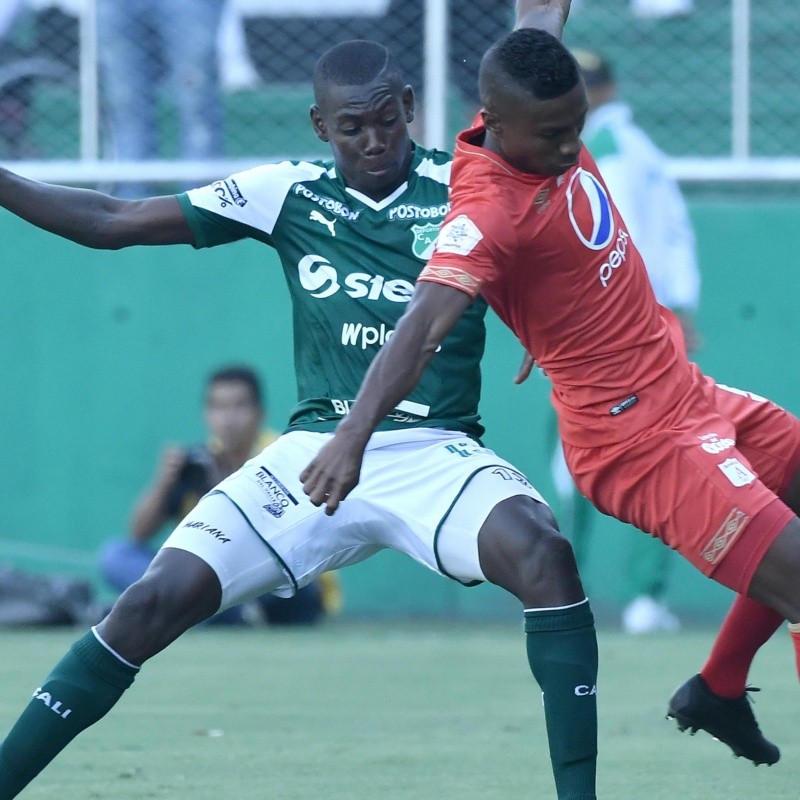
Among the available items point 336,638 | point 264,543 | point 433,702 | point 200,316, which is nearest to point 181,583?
point 264,543

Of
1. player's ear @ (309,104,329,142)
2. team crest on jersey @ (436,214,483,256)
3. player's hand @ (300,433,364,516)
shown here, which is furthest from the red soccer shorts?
player's ear @ (309,104,329,142)

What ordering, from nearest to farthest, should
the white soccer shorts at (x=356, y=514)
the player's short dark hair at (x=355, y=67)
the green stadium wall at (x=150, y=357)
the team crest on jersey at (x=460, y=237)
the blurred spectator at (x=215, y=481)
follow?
1. the team crest on jersey at (x=460, y=237)
2. the white soccer shorts at (x=356, y=514)
3. the player's short dark hair at (x=355, y=67)
4. the blurred spectator at (x=215, y=481)
5. the green stadium wall at (x=150, y=357)

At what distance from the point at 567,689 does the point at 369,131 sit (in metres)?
1.58

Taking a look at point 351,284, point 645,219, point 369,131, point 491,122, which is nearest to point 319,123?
point 369,131

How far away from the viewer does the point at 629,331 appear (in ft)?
13.7

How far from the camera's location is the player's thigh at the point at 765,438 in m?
4.41

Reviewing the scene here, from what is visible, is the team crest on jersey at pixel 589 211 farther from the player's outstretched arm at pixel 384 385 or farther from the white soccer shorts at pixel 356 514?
the white soccer shorts at pixel 356 514

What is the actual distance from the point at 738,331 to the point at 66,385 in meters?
3.75

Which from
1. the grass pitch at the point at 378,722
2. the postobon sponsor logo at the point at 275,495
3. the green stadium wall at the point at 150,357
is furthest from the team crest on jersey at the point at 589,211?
the green stadium wall at the point at 150,357

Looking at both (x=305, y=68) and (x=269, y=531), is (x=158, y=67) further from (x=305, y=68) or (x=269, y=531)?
(x=269, y=531)

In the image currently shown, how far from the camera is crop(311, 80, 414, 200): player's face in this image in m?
4.44

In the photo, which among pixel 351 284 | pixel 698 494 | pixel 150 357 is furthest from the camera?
pixel 150 357

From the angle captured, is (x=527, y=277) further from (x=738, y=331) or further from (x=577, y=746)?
(x=738, y=331)

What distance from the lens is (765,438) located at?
4.42 m
